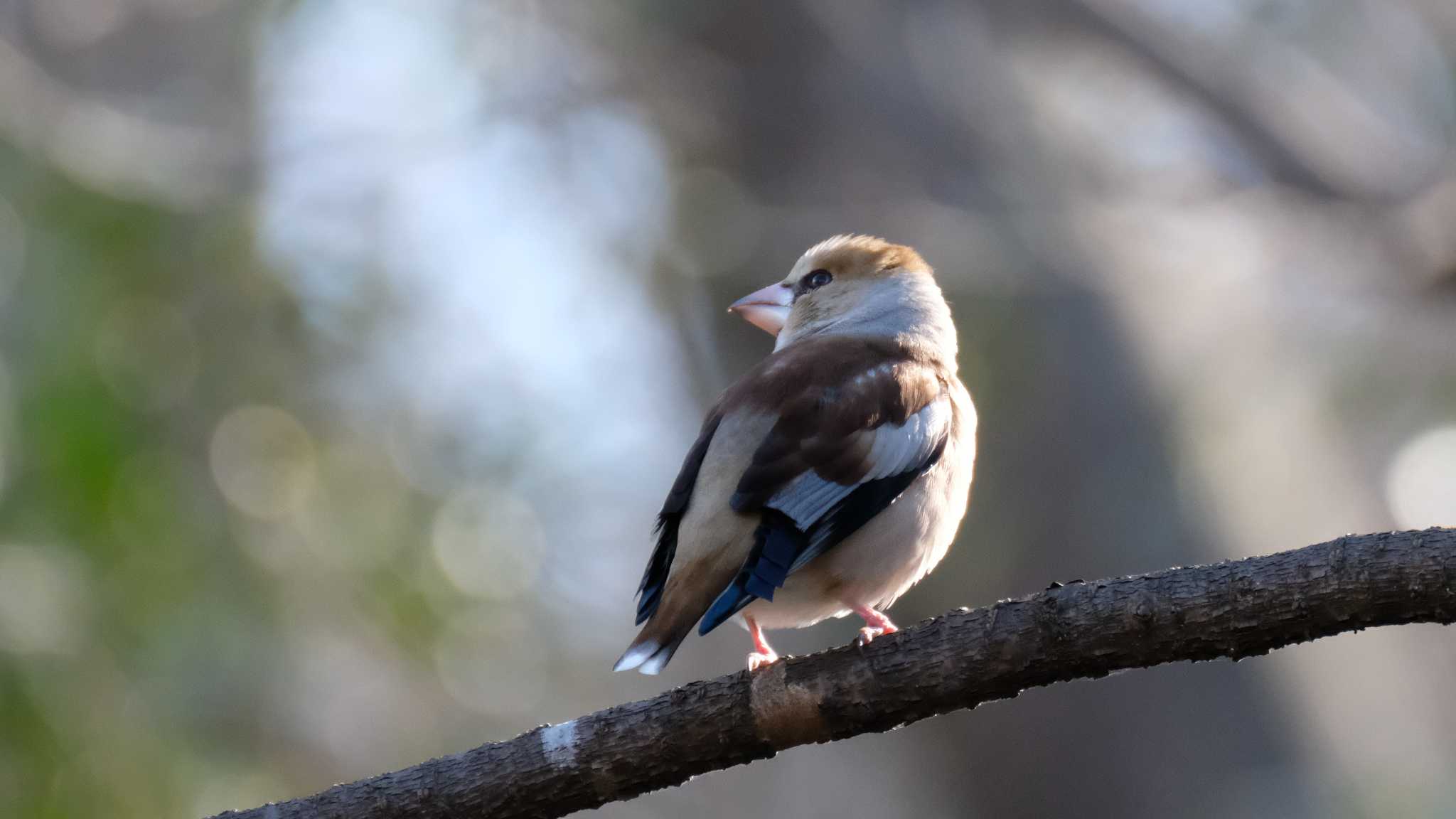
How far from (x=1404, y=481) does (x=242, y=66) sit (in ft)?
28.3

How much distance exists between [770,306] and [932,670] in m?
2.93

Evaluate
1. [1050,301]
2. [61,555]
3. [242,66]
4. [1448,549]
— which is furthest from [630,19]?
[1448,549]

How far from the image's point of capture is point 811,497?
4070 millimetres

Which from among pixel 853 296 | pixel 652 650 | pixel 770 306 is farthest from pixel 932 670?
pixel 770 306

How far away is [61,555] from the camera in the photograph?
7289 mm

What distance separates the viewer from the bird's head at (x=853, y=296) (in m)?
5.61

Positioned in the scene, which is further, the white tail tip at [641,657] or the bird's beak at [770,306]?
the bird's beak at [770,306]

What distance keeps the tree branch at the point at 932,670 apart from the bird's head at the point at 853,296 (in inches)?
89.7

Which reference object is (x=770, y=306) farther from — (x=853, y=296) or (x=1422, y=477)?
(x=1422, y=477)

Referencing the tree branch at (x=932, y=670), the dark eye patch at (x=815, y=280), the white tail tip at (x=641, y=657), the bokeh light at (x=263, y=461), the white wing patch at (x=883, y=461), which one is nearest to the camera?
the tree branch at (x=932, y=670)

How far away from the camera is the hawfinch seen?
3893 mm

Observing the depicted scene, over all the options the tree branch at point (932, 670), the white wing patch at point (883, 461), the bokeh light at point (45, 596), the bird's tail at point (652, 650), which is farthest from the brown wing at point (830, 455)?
the bokeh light at point (45, 596)

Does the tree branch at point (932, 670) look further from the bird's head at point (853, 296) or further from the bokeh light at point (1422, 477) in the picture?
the bokeh light at point (1422, 477)

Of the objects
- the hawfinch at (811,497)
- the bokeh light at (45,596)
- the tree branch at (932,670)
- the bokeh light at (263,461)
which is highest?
the bokeh light at (263,461)
